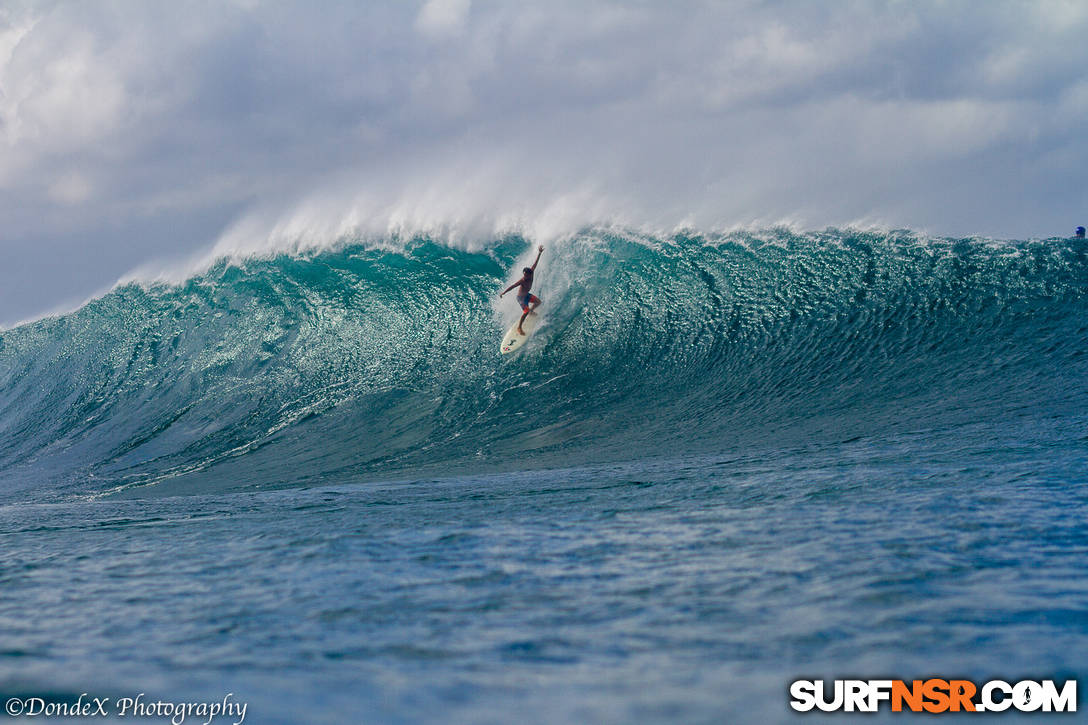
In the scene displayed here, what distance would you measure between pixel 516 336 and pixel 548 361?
43.9 inches

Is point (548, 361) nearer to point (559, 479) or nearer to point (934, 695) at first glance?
point (559, 479)

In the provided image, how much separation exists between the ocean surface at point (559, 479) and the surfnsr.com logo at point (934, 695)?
0.06 metres

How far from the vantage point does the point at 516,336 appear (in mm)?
13219

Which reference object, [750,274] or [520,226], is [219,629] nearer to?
[750,274]

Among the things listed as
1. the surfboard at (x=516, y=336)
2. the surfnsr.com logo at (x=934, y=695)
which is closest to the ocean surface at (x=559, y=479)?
the surfnsr.com logo at (x=934, y=695)

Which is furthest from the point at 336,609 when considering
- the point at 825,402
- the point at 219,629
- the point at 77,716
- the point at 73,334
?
the point at 73,334

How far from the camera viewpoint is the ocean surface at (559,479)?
272cm

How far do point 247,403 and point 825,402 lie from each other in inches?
319

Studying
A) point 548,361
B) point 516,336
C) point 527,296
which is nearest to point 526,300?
point 527,296

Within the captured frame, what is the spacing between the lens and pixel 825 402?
→ 9375 mm

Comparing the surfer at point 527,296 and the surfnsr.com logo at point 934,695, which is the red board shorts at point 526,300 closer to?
the surfer at point 527,296

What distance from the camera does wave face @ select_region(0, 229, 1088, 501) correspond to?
929 centimetres

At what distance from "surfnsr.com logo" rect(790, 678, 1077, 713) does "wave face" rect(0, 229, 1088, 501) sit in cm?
553

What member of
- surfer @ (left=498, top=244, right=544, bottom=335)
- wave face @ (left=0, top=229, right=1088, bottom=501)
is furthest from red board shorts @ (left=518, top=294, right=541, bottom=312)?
wave face @ (left=0, top=229, right=1088, bottom=501)
